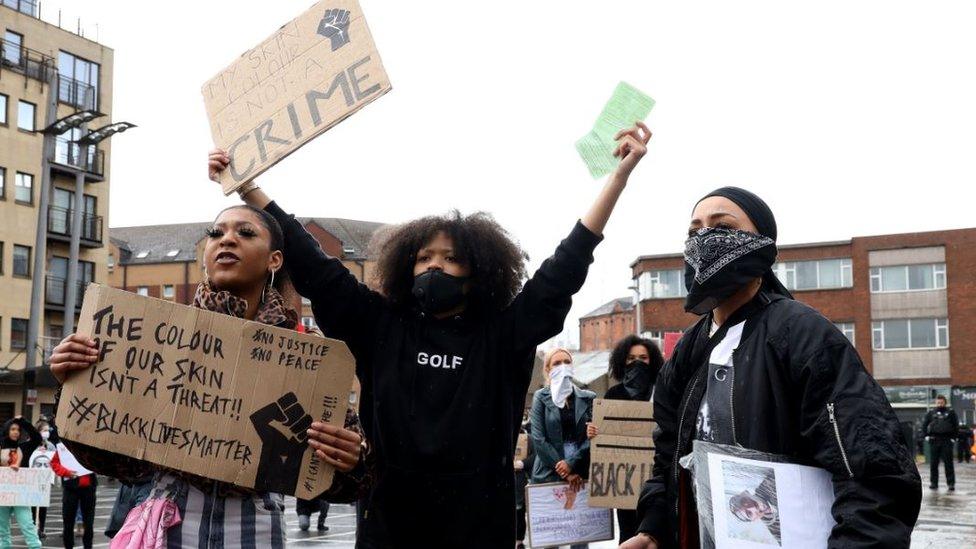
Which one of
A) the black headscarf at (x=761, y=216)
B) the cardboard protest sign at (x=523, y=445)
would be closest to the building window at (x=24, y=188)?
the cardboard protest sign at (x=523, y=445)

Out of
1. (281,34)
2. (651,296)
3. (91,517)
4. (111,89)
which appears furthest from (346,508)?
(651,296)

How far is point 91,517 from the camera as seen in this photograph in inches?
500

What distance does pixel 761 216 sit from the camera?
3344 millimetres

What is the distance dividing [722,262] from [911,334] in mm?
58937

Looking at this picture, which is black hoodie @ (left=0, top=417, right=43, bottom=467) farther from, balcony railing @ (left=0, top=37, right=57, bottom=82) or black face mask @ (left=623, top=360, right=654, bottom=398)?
balcony railing @ (left=0, top=37, right=57, bottom=82)

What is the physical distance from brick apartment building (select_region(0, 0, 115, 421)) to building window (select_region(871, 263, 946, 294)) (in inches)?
1596

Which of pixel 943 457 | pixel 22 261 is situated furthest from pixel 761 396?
pixel 22 261

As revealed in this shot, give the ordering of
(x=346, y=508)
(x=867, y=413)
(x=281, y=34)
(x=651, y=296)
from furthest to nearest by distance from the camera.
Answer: (x=651, y=296)
(x=346, y=508)
(x=281, y=34)
(x=867, y=413)

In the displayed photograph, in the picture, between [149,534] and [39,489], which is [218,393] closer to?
[149,534]

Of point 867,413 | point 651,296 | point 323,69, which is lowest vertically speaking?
point 867,413

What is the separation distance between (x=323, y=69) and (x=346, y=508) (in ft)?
56.8

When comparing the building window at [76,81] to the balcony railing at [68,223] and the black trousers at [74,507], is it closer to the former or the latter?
the balcony railing at [68,223]

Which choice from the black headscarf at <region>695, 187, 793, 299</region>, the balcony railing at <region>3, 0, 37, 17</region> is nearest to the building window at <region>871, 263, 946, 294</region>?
the balcony railing at <region>3, 0, 37, 17</region>

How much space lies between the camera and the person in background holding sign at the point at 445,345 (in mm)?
3805
